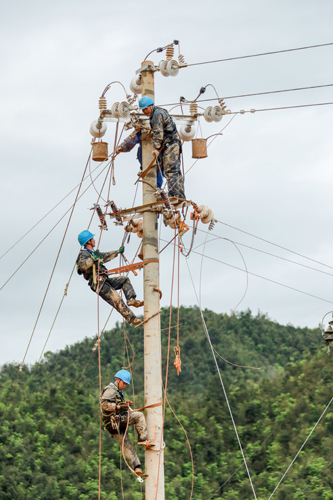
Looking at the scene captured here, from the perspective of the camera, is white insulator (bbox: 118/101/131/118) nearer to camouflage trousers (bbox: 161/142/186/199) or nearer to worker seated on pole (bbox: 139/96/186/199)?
worker seated on pole (bbox: 139/96/186/199)

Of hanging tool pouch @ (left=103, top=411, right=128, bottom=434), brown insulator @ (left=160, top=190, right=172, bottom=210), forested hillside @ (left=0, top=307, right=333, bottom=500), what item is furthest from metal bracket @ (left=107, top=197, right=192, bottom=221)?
forested hillside @ (left=0, top=307, right=333, bottom=500)

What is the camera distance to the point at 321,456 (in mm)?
31141

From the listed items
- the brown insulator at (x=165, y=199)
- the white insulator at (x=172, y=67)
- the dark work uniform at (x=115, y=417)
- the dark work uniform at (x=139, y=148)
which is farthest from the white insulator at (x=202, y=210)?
the dark work uniform at (x=115, y=417)

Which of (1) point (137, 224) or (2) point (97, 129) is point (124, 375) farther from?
(2) point (97, 129)

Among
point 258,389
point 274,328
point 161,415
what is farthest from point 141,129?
point 274,328

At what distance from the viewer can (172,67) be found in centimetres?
995

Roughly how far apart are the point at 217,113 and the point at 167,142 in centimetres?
69

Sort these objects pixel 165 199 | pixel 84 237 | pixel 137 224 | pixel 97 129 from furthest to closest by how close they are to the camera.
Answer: pixel 97 129 < pixel 84 237 < pixel 137 224 < pixel 165 199

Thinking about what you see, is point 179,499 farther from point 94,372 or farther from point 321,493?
point 94,372

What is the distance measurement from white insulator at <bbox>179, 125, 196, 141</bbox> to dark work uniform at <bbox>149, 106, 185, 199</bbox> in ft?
1.70

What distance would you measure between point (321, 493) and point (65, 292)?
61.0ft

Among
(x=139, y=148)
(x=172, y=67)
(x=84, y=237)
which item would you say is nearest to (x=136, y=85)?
(x=172, y=67)

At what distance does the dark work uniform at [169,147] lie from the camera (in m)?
9.91

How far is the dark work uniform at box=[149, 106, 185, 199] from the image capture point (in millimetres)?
9906
